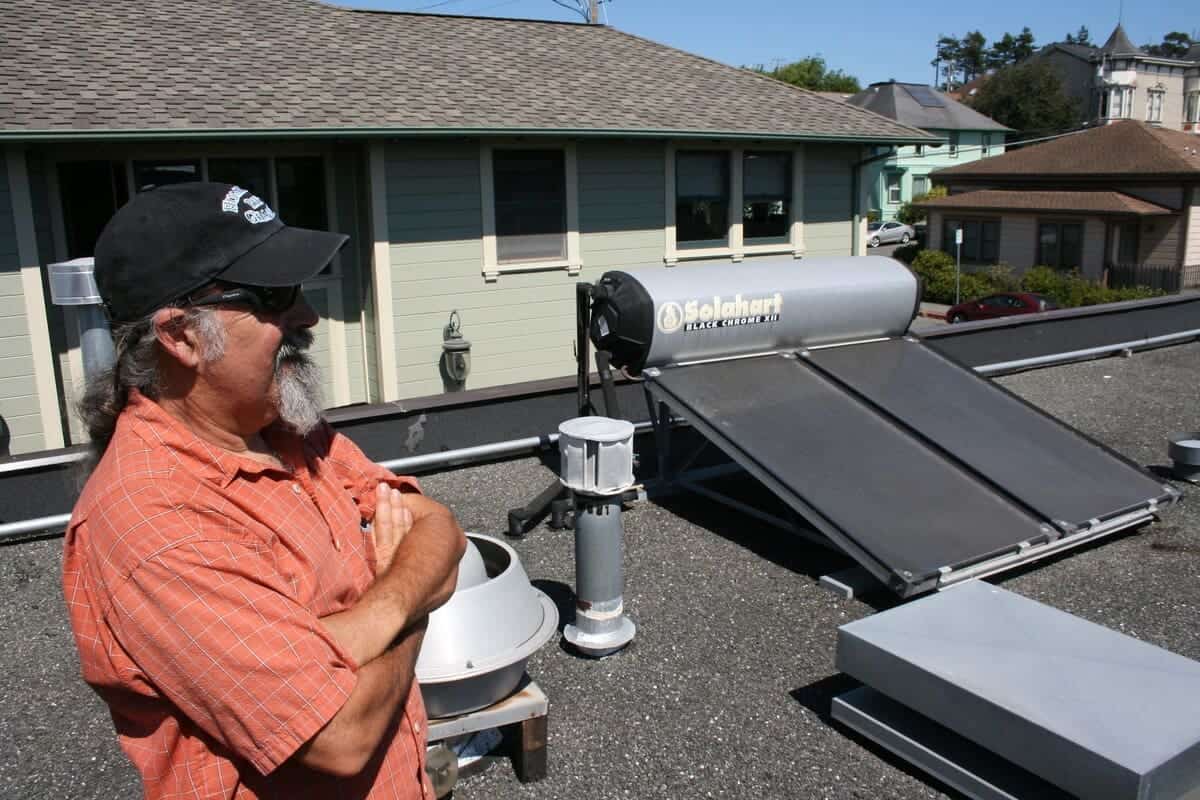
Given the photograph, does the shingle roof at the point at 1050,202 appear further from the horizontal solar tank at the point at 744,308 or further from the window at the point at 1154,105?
the window at the point at 1154,105

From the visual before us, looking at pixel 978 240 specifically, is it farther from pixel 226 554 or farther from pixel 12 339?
pixel 226 554

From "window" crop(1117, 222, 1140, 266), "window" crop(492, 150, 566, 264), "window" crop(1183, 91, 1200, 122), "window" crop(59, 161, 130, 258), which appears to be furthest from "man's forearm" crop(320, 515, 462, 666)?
"window" crop(1183, 91, 1200, 122)

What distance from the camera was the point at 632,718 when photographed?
426cm

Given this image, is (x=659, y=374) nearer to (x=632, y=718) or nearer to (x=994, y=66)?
(x=632, y=718)

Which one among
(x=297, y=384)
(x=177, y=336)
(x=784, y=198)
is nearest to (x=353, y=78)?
(x=784, y=198)

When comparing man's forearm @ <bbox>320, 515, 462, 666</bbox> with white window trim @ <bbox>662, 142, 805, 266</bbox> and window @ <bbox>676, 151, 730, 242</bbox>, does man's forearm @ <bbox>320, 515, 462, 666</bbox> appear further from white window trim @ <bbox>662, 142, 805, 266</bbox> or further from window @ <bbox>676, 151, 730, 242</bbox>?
window @ <bbox>676, 151, 730, 242</bbox>

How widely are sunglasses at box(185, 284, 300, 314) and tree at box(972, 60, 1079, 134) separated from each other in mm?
66598

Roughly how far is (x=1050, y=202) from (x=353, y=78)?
29.2 metres

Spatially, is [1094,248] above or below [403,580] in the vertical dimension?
below

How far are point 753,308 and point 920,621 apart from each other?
3315 millimetres

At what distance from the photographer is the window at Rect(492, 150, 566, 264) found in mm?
12758

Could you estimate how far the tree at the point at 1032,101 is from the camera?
6253 centimetres

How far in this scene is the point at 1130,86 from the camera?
2474 inches

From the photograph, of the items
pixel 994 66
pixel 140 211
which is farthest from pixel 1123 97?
pixel 140 211
